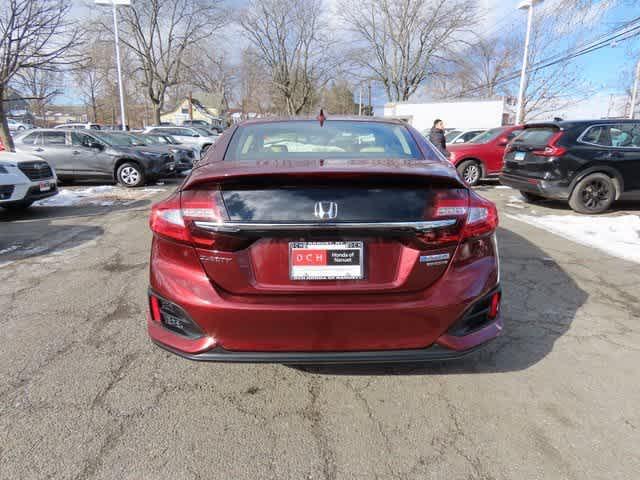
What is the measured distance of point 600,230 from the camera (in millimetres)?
6008

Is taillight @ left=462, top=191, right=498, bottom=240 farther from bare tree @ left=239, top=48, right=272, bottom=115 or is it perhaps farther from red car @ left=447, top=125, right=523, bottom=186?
bare tree @ left=239, top=48, right=272, bottom=115

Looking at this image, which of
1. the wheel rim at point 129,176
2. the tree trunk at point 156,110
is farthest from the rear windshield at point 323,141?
the tree trunk at point 156,110

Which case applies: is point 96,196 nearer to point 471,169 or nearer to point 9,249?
point 9,249

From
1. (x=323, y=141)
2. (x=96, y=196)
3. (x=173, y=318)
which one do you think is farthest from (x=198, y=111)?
(x=173, y=318)

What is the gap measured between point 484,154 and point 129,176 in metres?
9.50

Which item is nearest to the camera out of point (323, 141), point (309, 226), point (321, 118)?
point (309, 226)

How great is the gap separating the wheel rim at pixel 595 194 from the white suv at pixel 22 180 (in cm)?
960

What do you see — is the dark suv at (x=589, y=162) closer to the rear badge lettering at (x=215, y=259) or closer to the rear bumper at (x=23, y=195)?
the rear badge lettering at (x=215, y=259)

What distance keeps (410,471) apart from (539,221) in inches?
241

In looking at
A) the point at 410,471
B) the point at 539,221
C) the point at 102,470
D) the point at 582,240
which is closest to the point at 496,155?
the point at 539,221

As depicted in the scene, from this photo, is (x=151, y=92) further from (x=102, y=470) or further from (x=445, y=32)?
(x=102, y=470)

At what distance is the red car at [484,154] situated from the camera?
416 inches

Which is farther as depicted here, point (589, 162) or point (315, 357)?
point (589, 162)

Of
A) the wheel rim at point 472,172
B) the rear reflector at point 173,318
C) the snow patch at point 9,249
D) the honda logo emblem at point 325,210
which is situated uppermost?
the honda logo emblem at point 325,210
